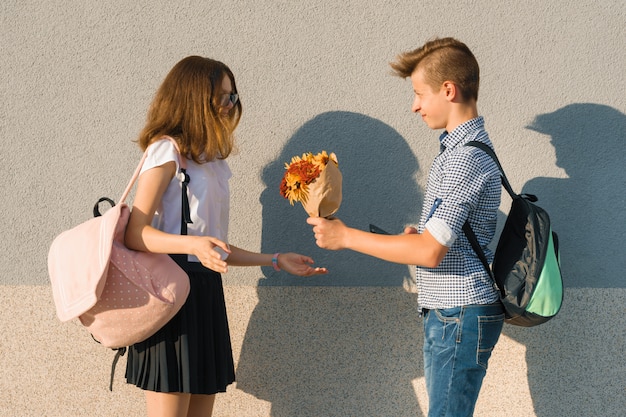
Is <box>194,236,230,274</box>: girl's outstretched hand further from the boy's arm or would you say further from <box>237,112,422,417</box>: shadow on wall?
<box>237,112,422,417</box>: shadow on wall

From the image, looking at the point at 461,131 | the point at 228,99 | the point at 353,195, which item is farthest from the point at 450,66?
the point at 353,195

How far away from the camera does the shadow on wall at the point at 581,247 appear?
358 centimetres

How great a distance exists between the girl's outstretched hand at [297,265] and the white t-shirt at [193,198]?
0.29 meters

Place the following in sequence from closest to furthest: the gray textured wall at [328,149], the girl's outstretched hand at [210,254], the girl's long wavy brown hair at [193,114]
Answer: the girl's outstretched hand at [210,254]
the girl's long wavy brown hair at [193,114]
the gray textured wall at [328,149]

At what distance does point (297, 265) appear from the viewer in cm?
305

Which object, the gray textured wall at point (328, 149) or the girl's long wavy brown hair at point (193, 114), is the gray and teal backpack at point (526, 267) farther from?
the girl's long wavy brown hair at point (193, 114)

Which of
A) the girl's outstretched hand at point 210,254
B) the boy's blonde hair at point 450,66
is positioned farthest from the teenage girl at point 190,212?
the boy's blonde hair at point 450,66

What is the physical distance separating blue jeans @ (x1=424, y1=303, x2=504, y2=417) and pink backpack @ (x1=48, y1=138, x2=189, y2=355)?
0.99 m

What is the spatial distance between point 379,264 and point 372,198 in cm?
33

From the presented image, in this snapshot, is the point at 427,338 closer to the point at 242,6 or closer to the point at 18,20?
the point at 242,6

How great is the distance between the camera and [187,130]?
2879 millimetres

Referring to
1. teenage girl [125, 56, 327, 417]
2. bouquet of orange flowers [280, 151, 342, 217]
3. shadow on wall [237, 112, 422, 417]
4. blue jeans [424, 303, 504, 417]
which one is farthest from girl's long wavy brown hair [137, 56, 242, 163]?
blue jeans [424, 303, 504, 417]

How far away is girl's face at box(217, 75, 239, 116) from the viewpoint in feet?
9.68

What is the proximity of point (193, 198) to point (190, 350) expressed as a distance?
603 millimetres
